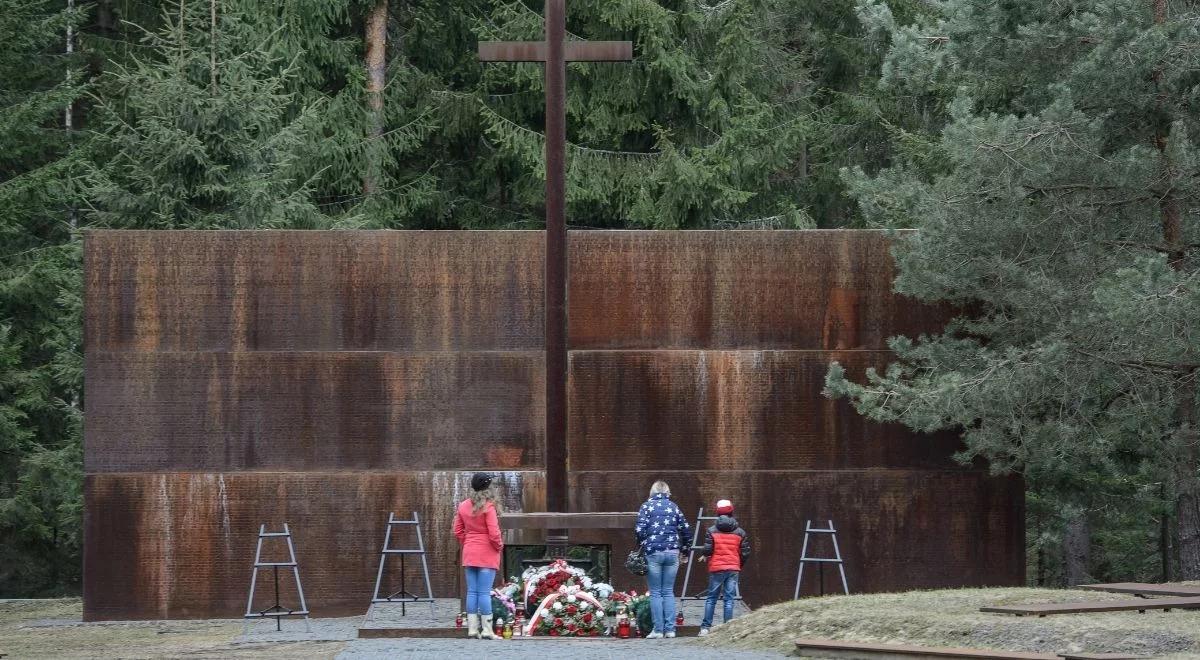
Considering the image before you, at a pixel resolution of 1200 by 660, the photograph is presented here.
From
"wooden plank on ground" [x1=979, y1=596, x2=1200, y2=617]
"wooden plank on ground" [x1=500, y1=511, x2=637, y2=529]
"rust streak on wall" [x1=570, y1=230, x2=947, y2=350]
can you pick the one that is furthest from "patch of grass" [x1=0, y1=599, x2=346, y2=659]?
"wooden plank on ground" [x1=979, y1=596, x2=1200, y2=617]

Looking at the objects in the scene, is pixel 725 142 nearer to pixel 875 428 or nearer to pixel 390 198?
pixel 390 198

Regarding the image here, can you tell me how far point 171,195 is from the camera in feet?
69.9

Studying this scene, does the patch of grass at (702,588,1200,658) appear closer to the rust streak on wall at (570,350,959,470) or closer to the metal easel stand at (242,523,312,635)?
the rust streak on wall at (570,350,959,470)

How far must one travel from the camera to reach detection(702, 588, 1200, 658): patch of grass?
454 inches

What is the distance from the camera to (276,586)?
15.4 metres

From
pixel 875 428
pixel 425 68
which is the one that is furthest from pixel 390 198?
pixel 875 428

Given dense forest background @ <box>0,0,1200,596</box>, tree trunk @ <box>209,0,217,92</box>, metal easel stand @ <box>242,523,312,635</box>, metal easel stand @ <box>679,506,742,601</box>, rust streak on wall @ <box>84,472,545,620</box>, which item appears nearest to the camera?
metal easel stand @ <box>242,523,312,635</box>

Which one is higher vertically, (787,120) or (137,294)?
(787,120)

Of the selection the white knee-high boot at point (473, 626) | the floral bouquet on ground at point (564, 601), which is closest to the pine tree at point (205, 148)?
the floral bouquet on ground at point (564, 601)

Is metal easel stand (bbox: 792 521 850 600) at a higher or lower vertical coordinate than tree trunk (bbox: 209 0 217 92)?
lower

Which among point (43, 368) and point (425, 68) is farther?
point (425, 68)

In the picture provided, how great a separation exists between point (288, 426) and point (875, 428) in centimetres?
606

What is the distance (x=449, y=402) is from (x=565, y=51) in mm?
3990

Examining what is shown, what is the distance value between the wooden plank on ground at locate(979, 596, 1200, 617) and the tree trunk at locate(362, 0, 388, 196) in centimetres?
1574
